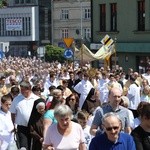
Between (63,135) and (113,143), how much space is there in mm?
1291

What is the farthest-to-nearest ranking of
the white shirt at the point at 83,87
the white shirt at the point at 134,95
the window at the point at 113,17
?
the window at the point at 113,17
the white shirt at the point at 83,87
the white shirt at the point at 134,95

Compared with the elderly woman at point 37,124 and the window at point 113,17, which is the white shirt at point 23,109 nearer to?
the elderly woman at point 37,124

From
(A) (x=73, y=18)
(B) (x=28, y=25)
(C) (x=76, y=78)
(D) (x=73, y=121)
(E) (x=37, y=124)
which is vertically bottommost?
(E) (x=37, y=124)

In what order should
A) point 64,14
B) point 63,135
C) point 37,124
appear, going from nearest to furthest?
point 63,135, point 37,124, point 64,14

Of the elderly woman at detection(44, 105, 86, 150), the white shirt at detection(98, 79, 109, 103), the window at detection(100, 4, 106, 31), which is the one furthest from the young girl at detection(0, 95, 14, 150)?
the window at detection(100, 4, 106, 31)

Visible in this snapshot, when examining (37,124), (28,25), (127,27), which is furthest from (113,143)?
(28,25)

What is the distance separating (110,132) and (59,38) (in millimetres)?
80940

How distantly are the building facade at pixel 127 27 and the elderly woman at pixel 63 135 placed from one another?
2561 cm

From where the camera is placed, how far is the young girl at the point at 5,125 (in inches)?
404

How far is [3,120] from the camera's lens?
1028 centimetres

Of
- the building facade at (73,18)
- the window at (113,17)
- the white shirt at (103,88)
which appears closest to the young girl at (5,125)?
the white shirt at (103,88)

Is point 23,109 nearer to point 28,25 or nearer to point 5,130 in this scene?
point 5,130

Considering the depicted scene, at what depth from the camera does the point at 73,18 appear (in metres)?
84.1

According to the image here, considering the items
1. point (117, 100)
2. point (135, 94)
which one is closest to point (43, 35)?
point (135, 94)
